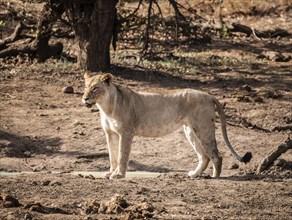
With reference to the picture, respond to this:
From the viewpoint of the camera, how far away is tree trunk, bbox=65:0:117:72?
1562 cm

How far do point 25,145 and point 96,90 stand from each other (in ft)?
8.41

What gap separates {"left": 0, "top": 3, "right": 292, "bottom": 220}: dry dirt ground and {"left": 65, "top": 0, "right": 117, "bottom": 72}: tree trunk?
29cm

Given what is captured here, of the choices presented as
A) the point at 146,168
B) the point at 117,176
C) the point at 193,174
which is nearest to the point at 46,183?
the point at 117,176

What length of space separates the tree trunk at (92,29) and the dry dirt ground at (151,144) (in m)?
0.29

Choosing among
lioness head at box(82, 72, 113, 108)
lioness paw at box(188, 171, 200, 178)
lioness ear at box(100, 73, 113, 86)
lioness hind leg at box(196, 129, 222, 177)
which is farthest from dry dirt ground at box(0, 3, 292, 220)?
lioness ear at box(100, 73, 113, 86)

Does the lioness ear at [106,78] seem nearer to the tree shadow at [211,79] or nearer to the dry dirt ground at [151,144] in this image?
the dry dirt ground at [151,144]

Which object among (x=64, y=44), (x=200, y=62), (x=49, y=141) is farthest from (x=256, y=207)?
(x=64, y=44)

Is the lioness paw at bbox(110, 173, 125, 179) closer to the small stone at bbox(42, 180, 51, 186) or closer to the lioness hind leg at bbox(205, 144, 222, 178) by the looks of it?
the lioness hind leg at bbox(205, 144, 222, 178)

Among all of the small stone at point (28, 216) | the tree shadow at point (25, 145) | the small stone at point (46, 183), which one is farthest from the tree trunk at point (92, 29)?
the small stone at point (28, 216)

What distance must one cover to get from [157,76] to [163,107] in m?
5.14

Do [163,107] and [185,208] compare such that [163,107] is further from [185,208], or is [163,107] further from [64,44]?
[64,44]

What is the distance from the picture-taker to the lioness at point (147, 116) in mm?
10617

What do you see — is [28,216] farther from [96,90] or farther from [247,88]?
[247,88]

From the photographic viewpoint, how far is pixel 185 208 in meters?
8.58
